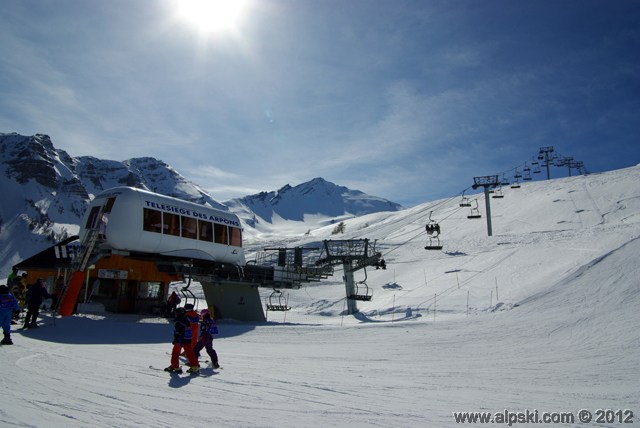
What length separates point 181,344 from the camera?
8680mm

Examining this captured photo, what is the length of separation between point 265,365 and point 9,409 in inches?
212

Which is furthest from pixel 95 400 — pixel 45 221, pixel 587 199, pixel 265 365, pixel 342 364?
pixel 45 221

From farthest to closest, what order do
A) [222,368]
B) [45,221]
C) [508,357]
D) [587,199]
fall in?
1. [45,221]
2. [587,199]
3. [508,357]
4. [222,368]

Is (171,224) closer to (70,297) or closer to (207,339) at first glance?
(70,297)

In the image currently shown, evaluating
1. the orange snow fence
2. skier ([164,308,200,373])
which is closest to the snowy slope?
skier ([164,308,200,373])

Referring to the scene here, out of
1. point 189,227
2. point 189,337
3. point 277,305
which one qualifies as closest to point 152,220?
point 189,227

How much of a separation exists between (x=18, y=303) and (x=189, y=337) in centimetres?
995

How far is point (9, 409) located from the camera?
206 inches

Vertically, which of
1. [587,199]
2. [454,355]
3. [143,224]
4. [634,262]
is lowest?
[454,355]

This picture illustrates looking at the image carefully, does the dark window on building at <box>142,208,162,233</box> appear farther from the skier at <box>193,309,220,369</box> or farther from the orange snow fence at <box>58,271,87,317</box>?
the skier at <box>193,309,220,369</box>

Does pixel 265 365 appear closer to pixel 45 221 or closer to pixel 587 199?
pixel 587 199

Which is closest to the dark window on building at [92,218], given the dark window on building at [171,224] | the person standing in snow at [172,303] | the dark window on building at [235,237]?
the dark window on building at [171,224]

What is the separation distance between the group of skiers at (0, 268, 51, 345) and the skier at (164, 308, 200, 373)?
4.53 meters

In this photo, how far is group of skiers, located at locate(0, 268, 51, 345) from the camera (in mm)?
10289
